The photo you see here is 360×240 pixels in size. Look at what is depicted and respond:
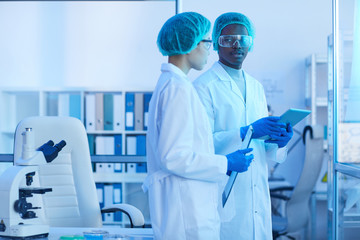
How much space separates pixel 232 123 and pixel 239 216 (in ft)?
1.28

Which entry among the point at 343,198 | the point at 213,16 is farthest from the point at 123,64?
the point at 343,198

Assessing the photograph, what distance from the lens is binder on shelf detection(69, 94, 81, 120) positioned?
13.6ft

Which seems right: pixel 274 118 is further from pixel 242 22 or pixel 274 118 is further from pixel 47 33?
pixel 47 33

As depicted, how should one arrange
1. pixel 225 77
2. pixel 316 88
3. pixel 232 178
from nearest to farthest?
pixel 232 178, pixel 225 77, pixel 316 88

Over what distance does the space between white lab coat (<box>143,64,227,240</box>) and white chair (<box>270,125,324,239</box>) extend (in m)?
1.93

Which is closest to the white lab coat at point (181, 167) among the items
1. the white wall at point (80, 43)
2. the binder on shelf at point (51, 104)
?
the binder on shelf at point (51, 104)

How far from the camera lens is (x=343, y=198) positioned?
295 centimetres

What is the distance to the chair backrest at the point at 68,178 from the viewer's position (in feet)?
8.07

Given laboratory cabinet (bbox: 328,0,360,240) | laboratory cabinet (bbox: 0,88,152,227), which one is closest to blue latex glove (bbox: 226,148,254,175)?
laboratory cabinet (bbox: 328,0,360,240)

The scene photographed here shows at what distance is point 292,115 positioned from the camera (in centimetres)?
202

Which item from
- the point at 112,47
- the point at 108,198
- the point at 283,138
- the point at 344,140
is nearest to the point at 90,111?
the point at 108,198

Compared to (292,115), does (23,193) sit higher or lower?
lower

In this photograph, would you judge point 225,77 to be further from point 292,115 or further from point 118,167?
point 118,167

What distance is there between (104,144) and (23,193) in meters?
2.56
